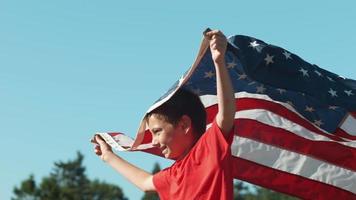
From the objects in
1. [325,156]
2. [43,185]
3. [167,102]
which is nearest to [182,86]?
[167,102]

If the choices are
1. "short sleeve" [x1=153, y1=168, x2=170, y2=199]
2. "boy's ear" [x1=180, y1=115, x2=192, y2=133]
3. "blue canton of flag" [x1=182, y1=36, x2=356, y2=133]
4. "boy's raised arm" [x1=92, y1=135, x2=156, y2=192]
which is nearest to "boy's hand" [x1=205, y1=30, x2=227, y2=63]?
"boy's ear" [x1=180, y1=115, x2=192, y2=133]

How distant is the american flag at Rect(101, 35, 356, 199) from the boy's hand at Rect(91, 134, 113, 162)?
567 millimetres

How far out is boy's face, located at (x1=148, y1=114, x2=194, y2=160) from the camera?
4.45 m

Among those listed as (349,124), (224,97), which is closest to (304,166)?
(349,124)

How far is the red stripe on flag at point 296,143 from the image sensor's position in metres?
6.73

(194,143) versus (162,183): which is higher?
(194,143)

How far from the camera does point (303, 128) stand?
22.0 ft

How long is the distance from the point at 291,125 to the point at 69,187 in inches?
2717

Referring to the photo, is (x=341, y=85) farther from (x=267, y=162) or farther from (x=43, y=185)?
(x=43, y=185)

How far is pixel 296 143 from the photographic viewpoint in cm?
678

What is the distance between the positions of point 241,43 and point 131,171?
50.8 inches

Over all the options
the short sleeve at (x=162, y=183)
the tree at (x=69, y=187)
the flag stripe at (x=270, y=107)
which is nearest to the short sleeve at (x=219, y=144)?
the short sleeve at (x=162, y=183)

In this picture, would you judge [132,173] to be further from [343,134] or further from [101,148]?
[343,134]

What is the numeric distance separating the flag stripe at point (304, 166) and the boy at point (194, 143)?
1992mm
